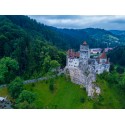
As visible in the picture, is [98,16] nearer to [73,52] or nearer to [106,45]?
[73,52]

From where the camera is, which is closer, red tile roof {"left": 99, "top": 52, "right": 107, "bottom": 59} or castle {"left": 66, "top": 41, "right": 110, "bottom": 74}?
castle {"left": 66, "top": 41, "right": 110, "bottom": 74}

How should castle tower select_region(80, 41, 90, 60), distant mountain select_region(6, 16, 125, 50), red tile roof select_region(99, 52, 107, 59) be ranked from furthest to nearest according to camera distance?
red tile roof select_region(99, 52, 107, 59) → distant mountain select_region(6, 16, 125, 50) → castle tower select_region(80, 41, 90, 60)

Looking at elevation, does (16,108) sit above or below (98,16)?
below

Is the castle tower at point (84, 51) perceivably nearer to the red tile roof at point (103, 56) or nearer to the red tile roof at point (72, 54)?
the red tile roof at point (72, 54)

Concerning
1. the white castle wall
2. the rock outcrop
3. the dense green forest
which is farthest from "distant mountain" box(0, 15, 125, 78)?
the rock outcrop

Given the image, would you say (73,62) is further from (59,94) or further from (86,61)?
(59,94)

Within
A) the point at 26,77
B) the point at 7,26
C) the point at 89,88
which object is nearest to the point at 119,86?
the point at 89,88

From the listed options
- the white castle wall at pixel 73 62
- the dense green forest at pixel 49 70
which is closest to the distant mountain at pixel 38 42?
the dense green forest at pixel 49 70

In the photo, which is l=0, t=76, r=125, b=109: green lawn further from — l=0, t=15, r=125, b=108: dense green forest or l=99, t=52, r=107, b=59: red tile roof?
l=99, t=52, r=107, b=59: red tile roof
